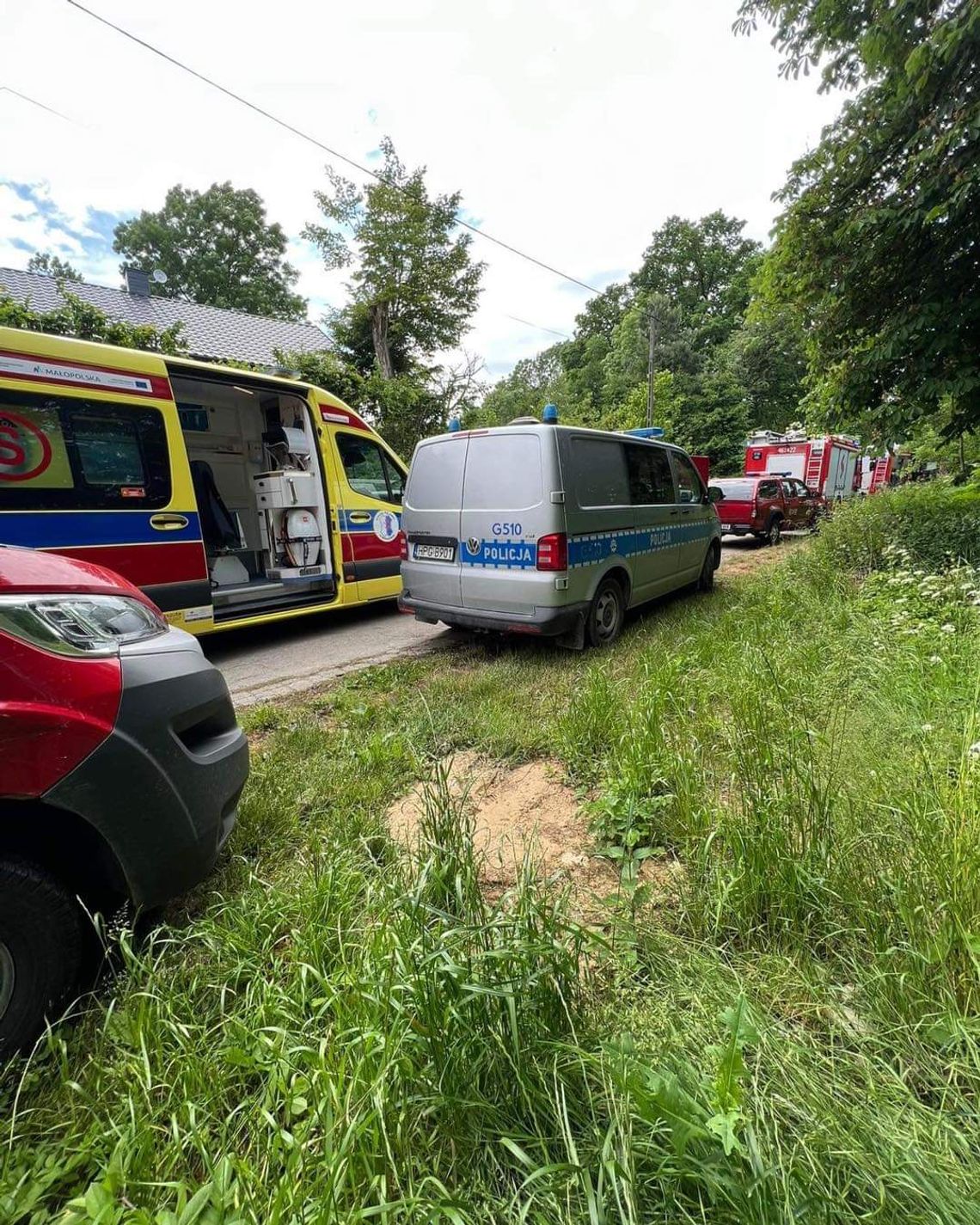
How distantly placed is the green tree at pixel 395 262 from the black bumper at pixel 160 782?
16677 millimetres

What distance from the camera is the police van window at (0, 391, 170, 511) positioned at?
3775mm

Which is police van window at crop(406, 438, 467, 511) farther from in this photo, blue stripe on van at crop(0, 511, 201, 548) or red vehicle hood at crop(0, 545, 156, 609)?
red vehicle hood at crop(0, 545, 156, 609)

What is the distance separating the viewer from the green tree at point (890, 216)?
181 inches

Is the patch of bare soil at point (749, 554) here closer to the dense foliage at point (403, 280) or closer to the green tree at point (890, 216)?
the green tree at point (890, 216)

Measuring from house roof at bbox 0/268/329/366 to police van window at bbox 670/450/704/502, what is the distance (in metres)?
12.3

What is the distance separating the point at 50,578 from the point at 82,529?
2.89 m

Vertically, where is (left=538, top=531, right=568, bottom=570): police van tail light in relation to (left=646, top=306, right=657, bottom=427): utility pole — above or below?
below

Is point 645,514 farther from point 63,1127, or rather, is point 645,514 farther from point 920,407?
Result: point 63,1127

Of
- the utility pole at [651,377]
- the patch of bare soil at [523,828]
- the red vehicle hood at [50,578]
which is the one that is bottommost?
the patch of bare soil at [523,828]

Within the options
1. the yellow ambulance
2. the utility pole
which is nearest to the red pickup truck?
the yellow ambulance

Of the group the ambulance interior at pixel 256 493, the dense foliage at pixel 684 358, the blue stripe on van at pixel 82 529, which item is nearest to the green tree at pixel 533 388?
the dense foliage at pixel 684 358

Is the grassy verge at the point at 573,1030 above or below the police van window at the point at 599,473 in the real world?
A: below

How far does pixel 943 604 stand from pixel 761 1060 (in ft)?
13.5

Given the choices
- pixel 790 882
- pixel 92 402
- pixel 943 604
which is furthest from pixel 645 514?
pixel 92 402
